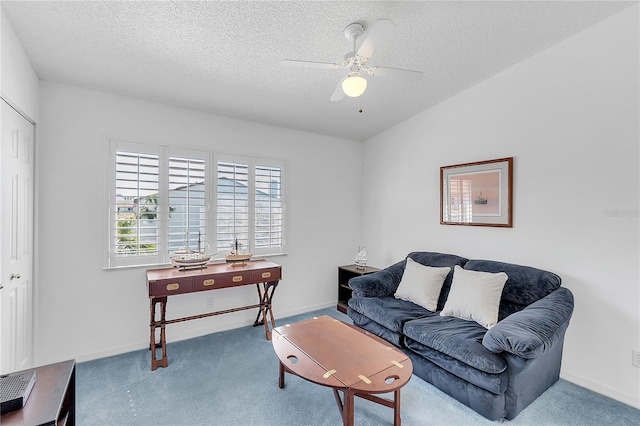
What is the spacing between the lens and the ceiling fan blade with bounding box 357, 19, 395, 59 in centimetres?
160

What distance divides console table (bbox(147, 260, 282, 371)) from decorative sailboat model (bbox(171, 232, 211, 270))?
0.17 feet

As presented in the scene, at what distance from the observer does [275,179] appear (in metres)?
3.87

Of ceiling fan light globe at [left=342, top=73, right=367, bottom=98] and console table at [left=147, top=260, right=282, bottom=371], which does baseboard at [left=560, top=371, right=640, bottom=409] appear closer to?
console table at [left=147, top=260, right=282, bottom=371]

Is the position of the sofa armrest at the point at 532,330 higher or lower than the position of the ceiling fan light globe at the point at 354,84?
lower

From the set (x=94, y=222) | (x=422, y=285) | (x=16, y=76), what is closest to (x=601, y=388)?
(x=422, y=285)

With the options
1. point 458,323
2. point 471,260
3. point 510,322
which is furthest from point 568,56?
point 458,323

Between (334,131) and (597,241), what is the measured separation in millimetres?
3017

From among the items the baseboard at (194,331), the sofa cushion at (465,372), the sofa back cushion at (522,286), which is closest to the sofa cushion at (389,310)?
the sofa cushion at (465,372)

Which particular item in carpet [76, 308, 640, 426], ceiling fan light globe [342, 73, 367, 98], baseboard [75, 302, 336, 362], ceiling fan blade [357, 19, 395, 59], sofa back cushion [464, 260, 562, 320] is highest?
ceiling fan blade [357, 19, 395, 59]

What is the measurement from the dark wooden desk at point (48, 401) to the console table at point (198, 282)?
3.78ft

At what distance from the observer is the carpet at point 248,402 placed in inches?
79.2

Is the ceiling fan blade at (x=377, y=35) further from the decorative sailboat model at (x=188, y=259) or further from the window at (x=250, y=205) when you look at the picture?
the decorative sailboat model at (x=188, y=259)

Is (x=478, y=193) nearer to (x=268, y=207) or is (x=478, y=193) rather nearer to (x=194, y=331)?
(x=268, y=207)

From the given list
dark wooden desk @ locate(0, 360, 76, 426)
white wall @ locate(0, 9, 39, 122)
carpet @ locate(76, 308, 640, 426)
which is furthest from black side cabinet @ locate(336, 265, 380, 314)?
white wall @ locate(0, 9, 39, 122)
